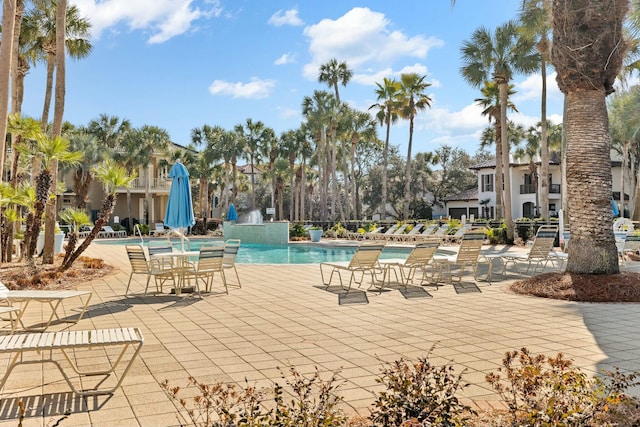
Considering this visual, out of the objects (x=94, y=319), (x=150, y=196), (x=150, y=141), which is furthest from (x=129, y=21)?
(x=150, y=196)

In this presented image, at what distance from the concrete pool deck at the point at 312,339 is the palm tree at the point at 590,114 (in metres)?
1.38

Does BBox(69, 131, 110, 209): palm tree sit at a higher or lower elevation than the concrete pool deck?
higher

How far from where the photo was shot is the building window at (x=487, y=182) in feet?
147

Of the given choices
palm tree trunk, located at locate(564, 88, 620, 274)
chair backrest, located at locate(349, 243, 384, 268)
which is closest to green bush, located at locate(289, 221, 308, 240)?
chair backrest, located at locate(349, 243, 384, 268)

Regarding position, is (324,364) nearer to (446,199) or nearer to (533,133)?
(533,133)

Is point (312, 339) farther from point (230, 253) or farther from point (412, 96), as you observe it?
point (412, 96)

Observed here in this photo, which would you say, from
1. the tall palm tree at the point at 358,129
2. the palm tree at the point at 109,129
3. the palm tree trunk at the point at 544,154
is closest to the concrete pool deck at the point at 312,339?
the palm tree trunk at the point at 544,154

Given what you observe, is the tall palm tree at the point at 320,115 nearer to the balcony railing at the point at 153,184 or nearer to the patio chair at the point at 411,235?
the balcony railing at the point at 153,184

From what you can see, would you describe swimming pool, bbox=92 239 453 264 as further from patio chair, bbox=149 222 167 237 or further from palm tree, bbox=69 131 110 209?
palm tree, bbox=69 131 110 209

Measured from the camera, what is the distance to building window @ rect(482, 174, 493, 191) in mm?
44875

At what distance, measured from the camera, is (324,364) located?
4988 millimetres

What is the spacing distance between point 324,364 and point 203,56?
780 inches

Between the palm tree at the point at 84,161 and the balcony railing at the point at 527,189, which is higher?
the palm tree at the point at 84,161

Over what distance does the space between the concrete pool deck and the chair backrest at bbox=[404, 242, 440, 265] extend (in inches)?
27.0
